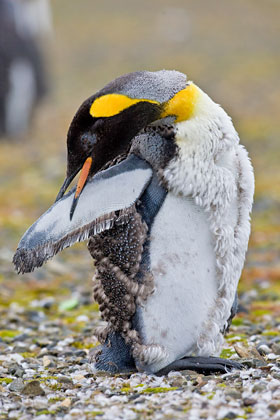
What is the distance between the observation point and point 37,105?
16.4 metres

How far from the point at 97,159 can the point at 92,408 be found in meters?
1.23

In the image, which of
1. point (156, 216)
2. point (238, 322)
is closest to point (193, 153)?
point (156, 216)

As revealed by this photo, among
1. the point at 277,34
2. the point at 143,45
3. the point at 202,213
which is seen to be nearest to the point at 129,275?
the point at 202,213

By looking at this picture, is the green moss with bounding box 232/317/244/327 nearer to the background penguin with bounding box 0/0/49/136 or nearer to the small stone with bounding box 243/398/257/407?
the small stone with bounding box 243/398/257/407

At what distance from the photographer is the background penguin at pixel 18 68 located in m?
14.9

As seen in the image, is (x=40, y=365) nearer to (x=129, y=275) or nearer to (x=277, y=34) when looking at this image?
(x=129, y=275)

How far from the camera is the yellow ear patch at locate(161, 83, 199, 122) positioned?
144 inches

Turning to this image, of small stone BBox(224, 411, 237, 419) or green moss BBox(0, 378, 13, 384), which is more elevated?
green moss BBox(0, 378, 13, 384)

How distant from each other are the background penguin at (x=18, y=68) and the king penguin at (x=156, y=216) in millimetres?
11581

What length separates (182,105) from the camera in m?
3.69

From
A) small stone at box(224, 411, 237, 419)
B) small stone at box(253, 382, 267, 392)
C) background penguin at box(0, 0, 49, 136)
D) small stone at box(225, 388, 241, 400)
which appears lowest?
small stone at box(224, 411, 237, 419)

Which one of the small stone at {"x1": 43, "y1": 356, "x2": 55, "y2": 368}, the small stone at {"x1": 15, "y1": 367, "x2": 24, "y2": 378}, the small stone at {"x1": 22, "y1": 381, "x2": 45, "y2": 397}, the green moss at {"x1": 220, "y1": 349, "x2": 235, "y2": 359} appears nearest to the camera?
the small stone at {"x1": 22, "y1": 381, "x2": 45, "y2": 397}

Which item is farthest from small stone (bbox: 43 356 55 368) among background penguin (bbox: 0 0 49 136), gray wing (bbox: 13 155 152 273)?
background penguin (bbox: 0 0 49 136)

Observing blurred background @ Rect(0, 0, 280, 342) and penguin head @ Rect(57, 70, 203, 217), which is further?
blurred background @ Rect(0, 0, 280, 342)
